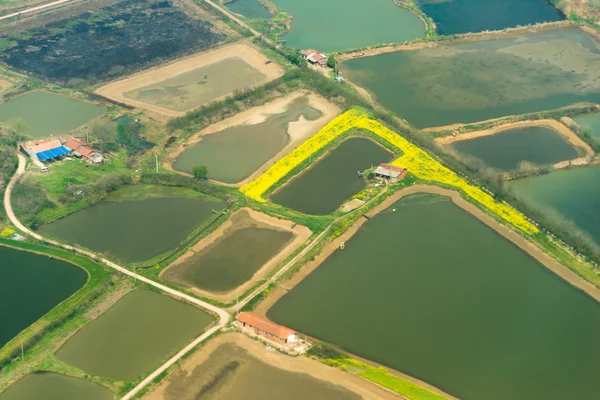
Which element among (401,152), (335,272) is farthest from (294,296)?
(401,152)

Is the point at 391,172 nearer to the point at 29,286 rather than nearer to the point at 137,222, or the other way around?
the point at 137,222

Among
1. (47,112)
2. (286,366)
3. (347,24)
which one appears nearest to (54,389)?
(286,366)

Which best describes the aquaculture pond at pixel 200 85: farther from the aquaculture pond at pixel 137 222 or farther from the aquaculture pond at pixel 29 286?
the aquaculture pond at pixel 29 286

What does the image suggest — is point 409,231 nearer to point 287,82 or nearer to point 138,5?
point 287,82

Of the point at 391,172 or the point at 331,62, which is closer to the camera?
the point at 391,172

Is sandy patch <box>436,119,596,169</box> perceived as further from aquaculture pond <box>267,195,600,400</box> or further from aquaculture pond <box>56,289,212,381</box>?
aquaculture pond <box>56,289,212,381</box>

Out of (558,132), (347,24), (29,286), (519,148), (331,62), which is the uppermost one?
(347,24)

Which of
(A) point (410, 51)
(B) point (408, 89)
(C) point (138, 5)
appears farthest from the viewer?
(C) point (138, 5)
